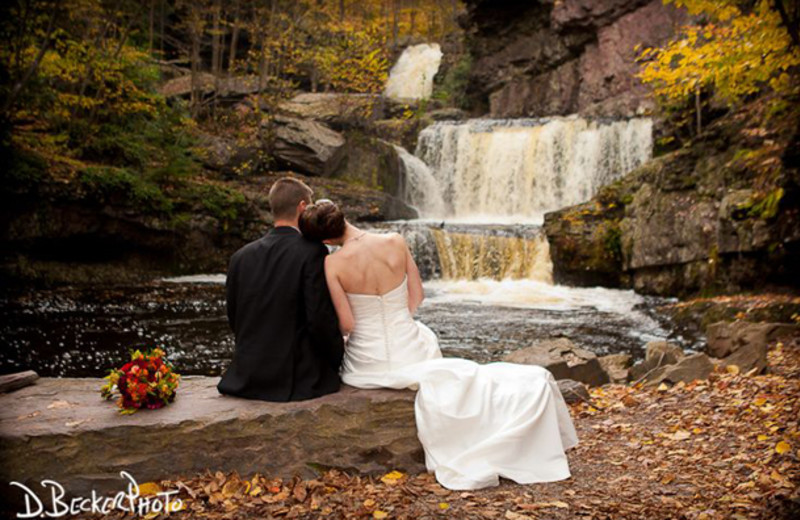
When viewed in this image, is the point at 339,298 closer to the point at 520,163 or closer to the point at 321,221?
the point at 321,221

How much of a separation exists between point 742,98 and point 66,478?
1452cm

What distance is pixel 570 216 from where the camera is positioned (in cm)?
1525

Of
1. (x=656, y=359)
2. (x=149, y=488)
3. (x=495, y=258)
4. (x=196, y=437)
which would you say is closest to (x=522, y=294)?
(x=495, y=258)

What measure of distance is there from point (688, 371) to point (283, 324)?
4.68 meters

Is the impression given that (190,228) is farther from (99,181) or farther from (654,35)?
(654,35)

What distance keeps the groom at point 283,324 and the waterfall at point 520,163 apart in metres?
18.3

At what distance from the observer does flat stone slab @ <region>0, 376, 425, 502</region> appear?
3.12 m

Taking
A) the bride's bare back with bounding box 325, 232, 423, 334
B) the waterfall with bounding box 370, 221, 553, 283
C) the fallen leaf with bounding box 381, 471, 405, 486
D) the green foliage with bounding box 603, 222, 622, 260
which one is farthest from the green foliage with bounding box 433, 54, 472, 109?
the fallen leaf with bounding box 381, 471, 405, 486

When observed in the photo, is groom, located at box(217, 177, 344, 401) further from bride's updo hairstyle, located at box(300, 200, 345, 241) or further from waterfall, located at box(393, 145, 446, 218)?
waterfall, located at box(393, 145, 446, 218)

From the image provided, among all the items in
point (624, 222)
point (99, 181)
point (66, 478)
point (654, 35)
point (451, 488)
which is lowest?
point (451, 488)

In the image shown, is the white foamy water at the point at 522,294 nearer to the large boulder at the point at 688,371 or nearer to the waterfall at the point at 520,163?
the large boulder at the point at 688,371

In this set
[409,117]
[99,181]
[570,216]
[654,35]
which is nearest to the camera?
[99,181]

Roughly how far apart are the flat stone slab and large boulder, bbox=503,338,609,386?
3.64m

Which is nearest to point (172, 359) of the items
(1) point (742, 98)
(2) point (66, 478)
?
(2) point (66, 478)
